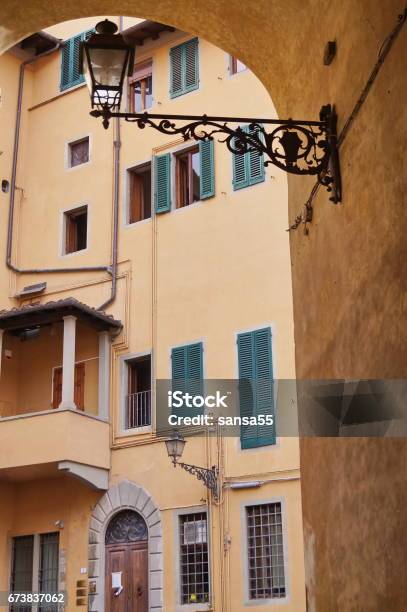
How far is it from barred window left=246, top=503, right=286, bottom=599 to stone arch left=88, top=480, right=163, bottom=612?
1.88 m

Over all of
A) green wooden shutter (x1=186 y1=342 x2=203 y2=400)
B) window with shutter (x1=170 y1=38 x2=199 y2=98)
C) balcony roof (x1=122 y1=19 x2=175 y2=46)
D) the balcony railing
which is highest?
balcony roof (x1=122 y1=19 x2=175 y2=46)

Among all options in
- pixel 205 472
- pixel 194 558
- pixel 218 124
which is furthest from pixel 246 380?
pixel 218 124

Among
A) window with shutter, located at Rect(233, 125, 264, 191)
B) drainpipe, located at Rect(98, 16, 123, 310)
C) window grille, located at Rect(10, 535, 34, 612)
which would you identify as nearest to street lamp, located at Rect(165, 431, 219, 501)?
drainpipe, located at Rect(98, 16, 123, 310)

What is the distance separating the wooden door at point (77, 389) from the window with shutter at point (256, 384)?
153 inches

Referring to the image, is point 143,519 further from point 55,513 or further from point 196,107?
point 196,107

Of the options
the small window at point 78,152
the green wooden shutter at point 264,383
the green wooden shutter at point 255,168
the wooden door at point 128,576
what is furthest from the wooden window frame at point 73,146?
the wooden door at point 128,576

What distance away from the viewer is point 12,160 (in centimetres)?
2173

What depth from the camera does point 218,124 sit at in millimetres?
5637

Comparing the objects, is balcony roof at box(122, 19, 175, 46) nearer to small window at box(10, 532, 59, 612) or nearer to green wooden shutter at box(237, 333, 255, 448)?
green wooden shutter at box(237, 333, 255, 448)

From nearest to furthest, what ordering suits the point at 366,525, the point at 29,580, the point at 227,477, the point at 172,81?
the point at 366,525 < the point at 227,477 < the point at 29,580 < the point at 172,81

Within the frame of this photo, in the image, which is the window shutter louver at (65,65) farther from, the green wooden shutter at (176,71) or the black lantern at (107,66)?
the black lantern at (107,66)

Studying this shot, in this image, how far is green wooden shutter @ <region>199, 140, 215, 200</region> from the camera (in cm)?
1865

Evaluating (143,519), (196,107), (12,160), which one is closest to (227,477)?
(143,519)

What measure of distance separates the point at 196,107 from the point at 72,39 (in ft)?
15.0
